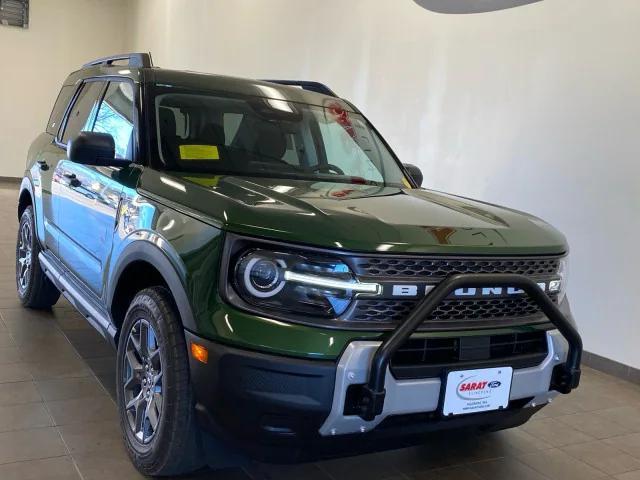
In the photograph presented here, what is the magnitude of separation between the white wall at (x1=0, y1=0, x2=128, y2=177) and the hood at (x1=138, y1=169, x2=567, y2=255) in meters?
11.8

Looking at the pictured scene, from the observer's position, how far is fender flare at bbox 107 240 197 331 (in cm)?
203

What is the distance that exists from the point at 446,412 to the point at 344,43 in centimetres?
542

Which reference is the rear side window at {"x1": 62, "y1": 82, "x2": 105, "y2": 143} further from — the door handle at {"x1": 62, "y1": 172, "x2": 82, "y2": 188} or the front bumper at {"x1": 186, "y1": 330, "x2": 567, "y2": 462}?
the front bumper at {"x1": 186, "y1": 330, "x2": 567, "y2": 462}

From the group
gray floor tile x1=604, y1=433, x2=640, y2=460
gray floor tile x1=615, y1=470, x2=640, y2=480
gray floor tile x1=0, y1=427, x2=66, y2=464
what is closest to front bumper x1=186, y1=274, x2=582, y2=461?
gray floor tile x1=0, y1=427, x2=66, y2=464

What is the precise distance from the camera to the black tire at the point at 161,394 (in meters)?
2.09

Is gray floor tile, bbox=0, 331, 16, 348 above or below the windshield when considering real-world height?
below

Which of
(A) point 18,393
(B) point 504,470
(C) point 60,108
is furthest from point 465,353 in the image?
(C) point 60,108

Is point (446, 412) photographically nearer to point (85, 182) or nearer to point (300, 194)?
point (300, 194)

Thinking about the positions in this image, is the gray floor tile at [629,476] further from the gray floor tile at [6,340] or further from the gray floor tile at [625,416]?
the gray floor tile at [6,340]

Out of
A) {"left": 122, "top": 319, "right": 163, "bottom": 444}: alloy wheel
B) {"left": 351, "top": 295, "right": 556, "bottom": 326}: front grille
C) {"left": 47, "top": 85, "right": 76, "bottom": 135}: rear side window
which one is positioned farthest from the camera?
{"left": 47, "top": 85, "right": 76, "bottom": 135}: rear side window

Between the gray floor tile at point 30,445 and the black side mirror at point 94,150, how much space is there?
43.5 inches

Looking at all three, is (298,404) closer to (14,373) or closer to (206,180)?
(206,180)

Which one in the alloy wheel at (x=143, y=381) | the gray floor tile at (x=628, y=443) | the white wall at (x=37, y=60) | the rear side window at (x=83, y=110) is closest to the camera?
the alloy wheel at (x=143, y=381)

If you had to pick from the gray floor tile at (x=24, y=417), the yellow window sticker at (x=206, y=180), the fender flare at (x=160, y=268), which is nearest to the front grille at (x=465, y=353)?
the fender flare at (x=160, y=268)
